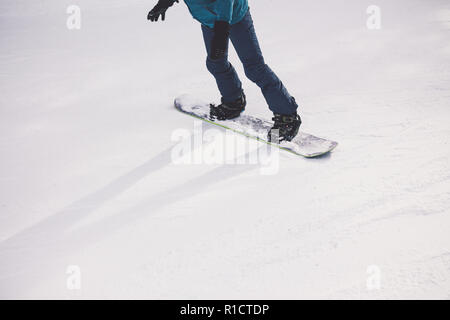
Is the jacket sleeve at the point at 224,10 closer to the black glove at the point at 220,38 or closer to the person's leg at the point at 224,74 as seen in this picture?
the black glove at the point at 220,38

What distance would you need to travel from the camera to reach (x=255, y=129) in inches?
102

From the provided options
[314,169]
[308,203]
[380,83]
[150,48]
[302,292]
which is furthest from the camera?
[150,48]

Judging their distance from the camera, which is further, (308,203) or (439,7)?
(439,7)

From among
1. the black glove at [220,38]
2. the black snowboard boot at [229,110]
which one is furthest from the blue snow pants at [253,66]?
the black snowboard boot at [229,110]

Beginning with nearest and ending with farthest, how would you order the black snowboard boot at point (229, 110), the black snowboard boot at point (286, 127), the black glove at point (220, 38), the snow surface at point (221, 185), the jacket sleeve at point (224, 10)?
1. the snow surface at point (221, 185)
2. the jacket sleeve at point (224, 10)
3. the black glove at point (220, 38)
4. the black snowboard boot at point (286, 127)
5. the black snowboard boot at point (229, 110)

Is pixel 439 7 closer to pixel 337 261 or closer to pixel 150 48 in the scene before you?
pixel 150 48

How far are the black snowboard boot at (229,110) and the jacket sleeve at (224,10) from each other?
87 centimetres

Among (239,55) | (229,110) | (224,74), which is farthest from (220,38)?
(229,110)

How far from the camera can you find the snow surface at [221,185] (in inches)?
63.2

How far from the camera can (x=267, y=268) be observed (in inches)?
64.1

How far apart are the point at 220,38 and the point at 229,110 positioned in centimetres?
81

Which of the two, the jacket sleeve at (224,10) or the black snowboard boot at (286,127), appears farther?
the black snowboard boot at (286,127)
